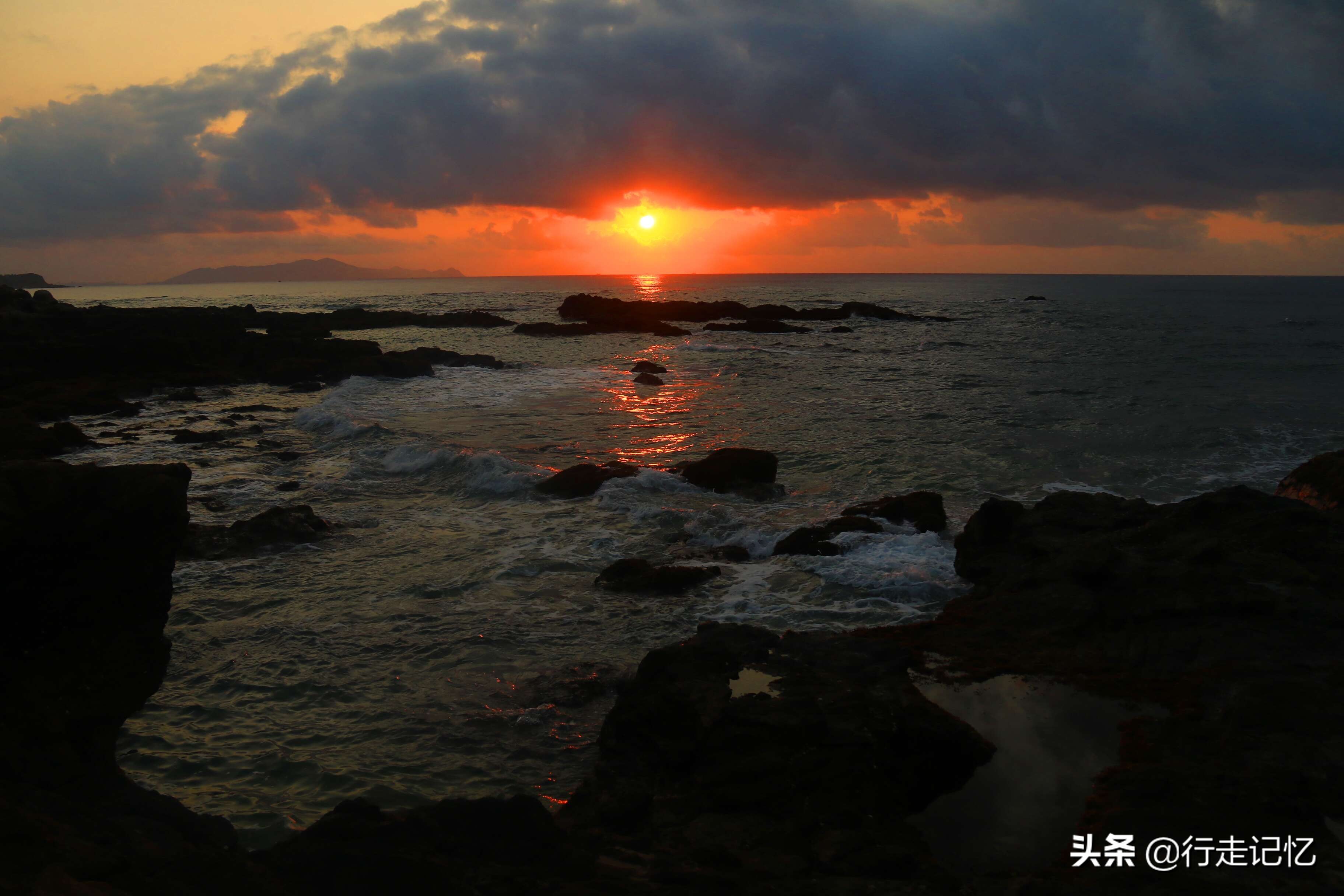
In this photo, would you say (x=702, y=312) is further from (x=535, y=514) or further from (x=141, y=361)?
(x=535, y=514)

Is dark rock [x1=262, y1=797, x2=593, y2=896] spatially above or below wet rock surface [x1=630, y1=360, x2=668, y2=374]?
below

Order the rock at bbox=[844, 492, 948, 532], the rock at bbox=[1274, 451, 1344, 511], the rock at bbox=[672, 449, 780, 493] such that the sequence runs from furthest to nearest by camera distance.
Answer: the rock at bbox=[672, 449, 780, 493]
the rock at bbox=[844, 492, 948, 532]
the rock at bbox=[1274, 451, 1344, 511]

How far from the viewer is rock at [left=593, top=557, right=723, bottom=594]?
10906 millimetres

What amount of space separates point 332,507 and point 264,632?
6.07 meters

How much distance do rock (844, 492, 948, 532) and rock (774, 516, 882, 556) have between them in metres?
0.48

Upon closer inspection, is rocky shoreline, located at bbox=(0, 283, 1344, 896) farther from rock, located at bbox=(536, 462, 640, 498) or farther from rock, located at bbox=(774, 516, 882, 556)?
rock, located at bbox=(536, 462, 640, 498)

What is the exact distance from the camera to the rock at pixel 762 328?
6512cm

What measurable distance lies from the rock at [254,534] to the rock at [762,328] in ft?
178

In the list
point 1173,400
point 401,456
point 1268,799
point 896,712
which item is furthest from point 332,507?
point 1173,400

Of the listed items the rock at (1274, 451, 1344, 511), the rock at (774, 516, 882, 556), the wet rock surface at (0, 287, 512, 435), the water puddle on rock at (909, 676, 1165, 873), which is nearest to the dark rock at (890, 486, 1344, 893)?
the water puddle on rock at (909, 676, 1165, 873)

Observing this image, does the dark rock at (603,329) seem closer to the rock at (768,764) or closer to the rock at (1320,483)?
the rock at (1320,483)

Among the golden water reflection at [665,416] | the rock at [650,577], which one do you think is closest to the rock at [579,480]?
the golden water reflection at [665,416]

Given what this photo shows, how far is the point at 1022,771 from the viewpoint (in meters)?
6.15

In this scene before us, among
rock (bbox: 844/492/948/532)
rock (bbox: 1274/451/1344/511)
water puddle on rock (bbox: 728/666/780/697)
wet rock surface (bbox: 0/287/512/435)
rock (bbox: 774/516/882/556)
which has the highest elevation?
wet rock surface (bbox: 0/287/512/435)
